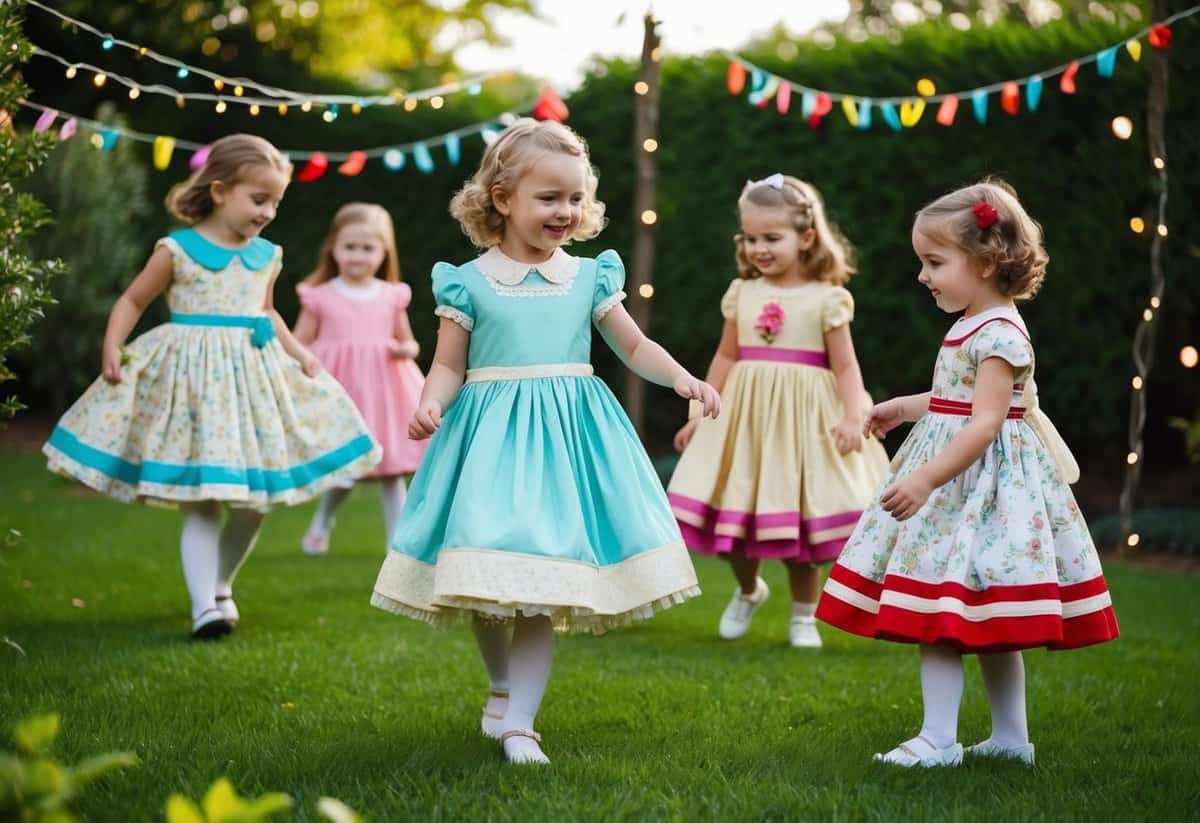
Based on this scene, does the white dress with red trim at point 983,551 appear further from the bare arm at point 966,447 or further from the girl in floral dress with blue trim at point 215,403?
the girl in floral dress with blue trim at point 215,403

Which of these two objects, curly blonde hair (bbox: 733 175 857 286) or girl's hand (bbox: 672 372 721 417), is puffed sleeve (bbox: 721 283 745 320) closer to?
curly blonde hair (bbox: 733 175 857 286)

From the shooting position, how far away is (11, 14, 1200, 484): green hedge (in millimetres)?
7609

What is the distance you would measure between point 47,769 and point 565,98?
8.79 m

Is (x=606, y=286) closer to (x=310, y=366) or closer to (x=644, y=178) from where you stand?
(x=310, y=366)

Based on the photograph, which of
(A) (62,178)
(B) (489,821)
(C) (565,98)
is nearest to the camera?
(B) (489,821)

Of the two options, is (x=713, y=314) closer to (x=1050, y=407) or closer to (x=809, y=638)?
(x=1050, y=407)

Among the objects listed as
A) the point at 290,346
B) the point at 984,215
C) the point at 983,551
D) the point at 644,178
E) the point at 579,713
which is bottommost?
the point at 579,713

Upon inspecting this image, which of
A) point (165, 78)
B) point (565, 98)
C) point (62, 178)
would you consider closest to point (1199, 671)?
point (565, 98)

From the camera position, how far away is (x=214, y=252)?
4844mm

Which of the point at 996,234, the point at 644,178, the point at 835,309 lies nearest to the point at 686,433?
the point at 835,309

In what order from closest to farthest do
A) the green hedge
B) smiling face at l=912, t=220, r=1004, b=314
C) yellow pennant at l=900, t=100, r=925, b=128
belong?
1. smiling face at l=912, t=220, r=1004, b=314
2. yellow pennant at l=900, t=100, r=925, b=128
3. the green hedge

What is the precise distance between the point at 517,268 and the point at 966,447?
115 centimetres

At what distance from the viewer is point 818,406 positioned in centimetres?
497

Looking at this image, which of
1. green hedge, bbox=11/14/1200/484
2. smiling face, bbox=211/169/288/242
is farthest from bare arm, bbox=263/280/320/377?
green hedge, bbox=11/14/1200/484
